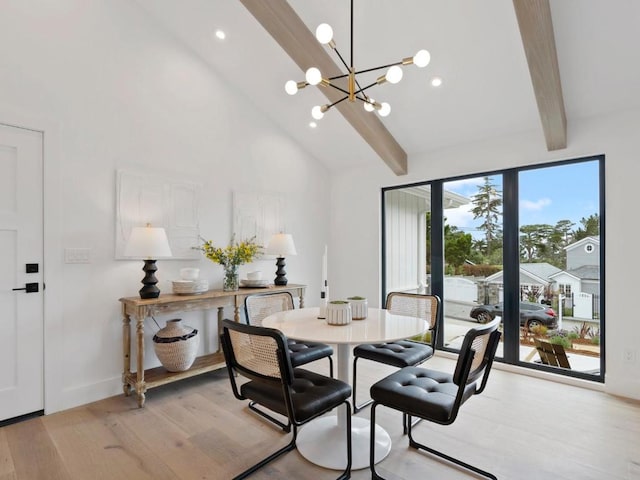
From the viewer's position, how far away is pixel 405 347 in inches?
105

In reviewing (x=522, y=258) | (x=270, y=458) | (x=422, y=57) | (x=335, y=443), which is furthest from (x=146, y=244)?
(x=522, y=258)

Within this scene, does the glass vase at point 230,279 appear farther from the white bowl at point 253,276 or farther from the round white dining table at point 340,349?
the round white dining table at point 340,349

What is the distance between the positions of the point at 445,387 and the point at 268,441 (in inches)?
46.4

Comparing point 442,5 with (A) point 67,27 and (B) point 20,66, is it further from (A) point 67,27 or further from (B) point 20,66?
(B) point 20,66

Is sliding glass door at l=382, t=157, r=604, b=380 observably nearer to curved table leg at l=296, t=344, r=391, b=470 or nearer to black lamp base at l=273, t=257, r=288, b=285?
black lamp base at l=273, t=257, r=288, b=285

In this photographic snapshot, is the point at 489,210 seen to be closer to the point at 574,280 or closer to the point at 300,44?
the point at 574,280

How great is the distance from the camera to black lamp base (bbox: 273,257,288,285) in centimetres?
401

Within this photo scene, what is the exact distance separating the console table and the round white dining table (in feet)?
3.22

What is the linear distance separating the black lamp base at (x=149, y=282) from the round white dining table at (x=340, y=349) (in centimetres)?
117

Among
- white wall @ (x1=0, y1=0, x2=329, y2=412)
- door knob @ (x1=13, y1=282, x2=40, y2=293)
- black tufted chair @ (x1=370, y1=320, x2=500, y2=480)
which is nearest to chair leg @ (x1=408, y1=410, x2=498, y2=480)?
black tufted chair @ (x1=370, y1=320, x2=500, y2=480)

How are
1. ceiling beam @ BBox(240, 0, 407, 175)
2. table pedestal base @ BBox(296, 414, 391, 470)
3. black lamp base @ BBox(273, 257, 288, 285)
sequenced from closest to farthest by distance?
1. table pedestal base @ BBox(296, 414, 391, 470)
2. ceiling beam @ BBox(240, 0, 407, 175)
3. black lamp base @ BBox(273, 257, 288, 285)

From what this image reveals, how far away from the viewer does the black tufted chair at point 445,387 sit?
165 centimetres

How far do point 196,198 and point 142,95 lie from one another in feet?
3.36

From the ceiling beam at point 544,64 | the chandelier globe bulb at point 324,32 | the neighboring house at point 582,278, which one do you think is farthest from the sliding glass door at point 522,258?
the chandelier globe bulb at point 324,32
